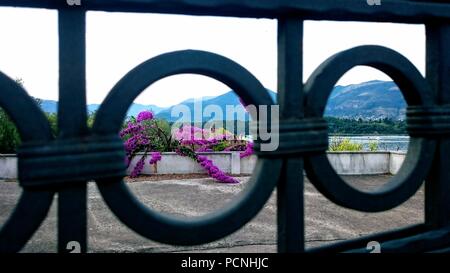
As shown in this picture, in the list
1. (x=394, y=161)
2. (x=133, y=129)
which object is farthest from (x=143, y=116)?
(x=394, y=161)

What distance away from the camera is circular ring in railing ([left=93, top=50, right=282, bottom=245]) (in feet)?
3.00

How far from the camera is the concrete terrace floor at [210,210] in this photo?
4.63 metres

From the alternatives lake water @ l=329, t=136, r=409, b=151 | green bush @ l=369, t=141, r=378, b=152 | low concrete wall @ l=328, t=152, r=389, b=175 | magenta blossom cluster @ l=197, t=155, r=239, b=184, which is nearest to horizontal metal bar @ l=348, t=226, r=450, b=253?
magenta blossom cluster @ l=197, t=155, r=239, b=184

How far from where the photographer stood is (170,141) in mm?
13102

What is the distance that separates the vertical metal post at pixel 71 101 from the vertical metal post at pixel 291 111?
0.48 m

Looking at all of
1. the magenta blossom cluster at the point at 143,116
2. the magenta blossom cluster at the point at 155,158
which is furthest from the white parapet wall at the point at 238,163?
the magenta blossom cluster at the point at 143,116

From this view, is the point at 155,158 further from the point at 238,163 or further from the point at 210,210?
the point at 210,210

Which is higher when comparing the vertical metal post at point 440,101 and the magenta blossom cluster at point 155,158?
the vertical metal post at point 440,101

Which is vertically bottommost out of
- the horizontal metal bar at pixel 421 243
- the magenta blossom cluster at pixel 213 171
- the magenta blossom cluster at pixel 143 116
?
the magenta blossom cluster at pixel 213 171

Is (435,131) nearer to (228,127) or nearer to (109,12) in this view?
(109,12)

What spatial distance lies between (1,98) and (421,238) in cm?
115

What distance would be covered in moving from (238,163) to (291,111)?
1121cm

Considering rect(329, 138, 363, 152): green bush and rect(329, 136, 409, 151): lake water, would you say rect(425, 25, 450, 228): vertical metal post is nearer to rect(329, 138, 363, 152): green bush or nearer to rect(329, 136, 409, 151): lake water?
rect(329, 136, 409, 151): lake water

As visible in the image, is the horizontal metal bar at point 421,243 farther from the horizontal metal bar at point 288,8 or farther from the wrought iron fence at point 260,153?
the horizontal metal bar at point 288,8
